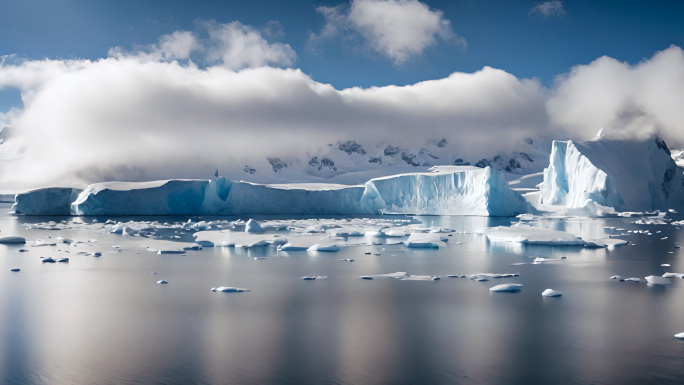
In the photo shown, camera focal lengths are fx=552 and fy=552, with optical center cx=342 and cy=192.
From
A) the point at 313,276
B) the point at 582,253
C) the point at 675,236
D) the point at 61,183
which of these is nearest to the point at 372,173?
the point at 61,183

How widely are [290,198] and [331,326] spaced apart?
2267 centimetres

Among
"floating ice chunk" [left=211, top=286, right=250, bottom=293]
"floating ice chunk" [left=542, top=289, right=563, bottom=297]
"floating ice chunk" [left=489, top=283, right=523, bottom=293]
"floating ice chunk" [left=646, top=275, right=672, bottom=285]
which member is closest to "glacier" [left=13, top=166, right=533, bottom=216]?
"floating ice chunk" [left=646, top=275, right=672, bottom=285]

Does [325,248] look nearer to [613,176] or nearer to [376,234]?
[376,234]

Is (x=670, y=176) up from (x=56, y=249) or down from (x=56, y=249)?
up

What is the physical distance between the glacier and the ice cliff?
245 centimetres

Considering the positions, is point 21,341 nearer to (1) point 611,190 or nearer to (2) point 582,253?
(2) point 582,253

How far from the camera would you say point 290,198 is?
2844 cm

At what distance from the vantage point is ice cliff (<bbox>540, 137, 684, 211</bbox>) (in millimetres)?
26188

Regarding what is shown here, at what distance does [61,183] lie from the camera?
46969mm

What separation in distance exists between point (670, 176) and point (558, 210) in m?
7.58

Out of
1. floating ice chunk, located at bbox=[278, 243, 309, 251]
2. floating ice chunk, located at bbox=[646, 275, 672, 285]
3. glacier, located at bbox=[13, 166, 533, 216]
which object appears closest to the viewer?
floating ice chunk, located at bbox=[646, 275, 672, 285]

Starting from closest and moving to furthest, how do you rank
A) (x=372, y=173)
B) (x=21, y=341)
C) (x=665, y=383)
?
1. (x=665, y=383)
2. (x=21, y=341)
3. (x=372, y=173)

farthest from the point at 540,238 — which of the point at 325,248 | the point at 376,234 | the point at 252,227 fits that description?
the point at 252,227

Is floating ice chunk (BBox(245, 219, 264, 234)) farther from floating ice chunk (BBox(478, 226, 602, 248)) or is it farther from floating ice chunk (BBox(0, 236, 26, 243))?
floating ice chunk (BBox(478, 226, 602, 248))
